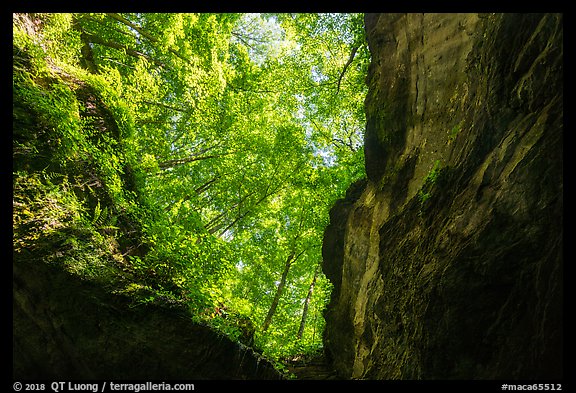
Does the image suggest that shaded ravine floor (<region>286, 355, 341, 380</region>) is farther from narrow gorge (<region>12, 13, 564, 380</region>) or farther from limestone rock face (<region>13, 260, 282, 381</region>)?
limestone rock face (<region>13, 260, 282, 381</region>)

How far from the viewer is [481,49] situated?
6.22 m

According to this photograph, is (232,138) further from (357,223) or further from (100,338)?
(100,338)

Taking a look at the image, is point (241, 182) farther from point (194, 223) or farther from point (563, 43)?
point (563, 43)

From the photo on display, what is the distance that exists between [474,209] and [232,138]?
1186 centimetres

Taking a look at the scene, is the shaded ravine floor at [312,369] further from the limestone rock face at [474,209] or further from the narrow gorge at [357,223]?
the limestone rock face at [474,209]

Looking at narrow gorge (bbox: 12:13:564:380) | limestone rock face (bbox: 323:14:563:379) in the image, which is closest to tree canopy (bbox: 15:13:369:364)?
narrow gorge (bbox: 12:13:564:380)

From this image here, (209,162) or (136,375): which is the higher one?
(209,162)

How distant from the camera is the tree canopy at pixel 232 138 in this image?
9.14m

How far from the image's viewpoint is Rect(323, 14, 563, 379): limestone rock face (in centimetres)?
457

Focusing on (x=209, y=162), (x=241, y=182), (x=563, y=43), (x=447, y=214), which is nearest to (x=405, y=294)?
(x=447, y=214)

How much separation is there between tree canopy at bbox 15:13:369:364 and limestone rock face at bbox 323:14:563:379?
13.4 ft

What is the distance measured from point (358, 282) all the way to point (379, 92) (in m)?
5.96

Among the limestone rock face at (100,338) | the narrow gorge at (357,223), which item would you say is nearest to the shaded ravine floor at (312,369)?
the narrow gorge at (357,223)

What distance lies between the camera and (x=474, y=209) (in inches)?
214
